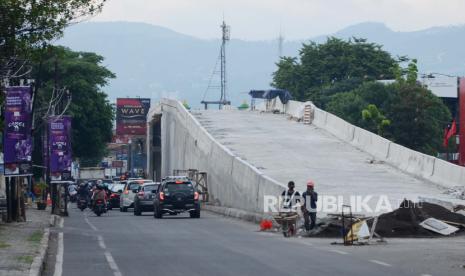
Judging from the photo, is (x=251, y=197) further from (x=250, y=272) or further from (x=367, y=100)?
(x=367, y=100)

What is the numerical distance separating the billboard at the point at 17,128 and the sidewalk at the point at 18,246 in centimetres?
213

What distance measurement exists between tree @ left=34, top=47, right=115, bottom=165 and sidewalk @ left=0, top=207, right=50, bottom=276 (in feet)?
173

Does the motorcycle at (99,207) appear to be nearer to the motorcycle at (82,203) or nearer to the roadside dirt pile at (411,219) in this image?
the motorcycle at (82,203)

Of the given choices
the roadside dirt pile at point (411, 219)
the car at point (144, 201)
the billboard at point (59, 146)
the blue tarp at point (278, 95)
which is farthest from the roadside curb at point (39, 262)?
the blue tarp at point (278, 95)

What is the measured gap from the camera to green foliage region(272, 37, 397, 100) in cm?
12431

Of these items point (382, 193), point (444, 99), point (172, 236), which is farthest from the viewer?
point (444, 99)

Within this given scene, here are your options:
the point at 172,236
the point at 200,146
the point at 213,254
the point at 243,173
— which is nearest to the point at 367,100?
the point at 200,146

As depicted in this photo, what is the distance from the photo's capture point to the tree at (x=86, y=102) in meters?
90.8

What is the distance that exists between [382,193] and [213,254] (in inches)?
785

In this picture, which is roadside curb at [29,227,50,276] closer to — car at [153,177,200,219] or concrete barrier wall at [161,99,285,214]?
concrete barrier wall at [161,99,285,214]

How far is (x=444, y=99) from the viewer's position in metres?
120

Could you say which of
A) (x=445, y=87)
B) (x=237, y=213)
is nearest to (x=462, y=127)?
(x=237, y=213)

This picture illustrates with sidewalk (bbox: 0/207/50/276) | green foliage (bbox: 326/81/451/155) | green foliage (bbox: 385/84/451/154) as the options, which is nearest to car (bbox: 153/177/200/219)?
sidewalk (bbox: 0/207/50/276)

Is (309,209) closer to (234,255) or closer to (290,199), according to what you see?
(290,199)
